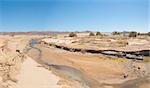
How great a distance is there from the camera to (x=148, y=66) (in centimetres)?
2820

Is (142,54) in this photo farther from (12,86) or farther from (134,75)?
(12,86)

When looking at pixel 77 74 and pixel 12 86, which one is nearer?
pixel 12 86

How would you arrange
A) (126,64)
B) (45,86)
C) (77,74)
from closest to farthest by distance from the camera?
1. (45,86)
2. (77,74)
3. (126,64)

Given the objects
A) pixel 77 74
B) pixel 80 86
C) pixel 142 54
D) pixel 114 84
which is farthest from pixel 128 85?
pixel 142 54

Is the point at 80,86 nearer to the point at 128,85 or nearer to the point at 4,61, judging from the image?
the point at 128,85

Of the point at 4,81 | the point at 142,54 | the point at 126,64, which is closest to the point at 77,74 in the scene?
the point at 126,64

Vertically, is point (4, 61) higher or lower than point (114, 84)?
higher

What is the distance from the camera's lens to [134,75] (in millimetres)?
23844

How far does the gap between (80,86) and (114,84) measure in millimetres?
3071

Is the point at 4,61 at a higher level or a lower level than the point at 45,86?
higher

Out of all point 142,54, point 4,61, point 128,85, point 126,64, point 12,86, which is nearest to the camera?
point 12,86

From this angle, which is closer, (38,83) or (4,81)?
(4,81)

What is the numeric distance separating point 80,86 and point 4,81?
5928 millimetres

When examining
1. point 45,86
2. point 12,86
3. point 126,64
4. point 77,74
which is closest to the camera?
point 12,86
